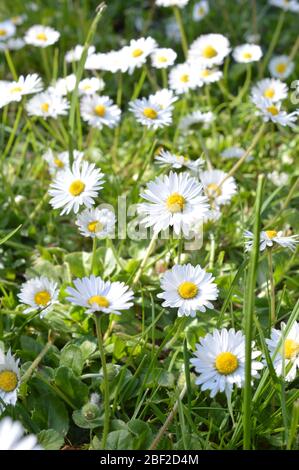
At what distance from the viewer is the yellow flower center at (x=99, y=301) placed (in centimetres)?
139

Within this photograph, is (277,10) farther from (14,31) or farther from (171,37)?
(14,31)

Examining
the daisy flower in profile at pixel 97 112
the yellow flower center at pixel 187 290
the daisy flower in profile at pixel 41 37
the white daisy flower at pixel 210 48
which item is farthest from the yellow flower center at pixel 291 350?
the daisy flower in profile at pixel 41 37

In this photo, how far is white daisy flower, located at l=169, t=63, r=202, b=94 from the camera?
87.3 inches

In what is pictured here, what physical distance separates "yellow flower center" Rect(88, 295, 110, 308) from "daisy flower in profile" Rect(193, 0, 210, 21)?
76.9 inches

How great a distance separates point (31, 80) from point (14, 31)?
37.6 inches

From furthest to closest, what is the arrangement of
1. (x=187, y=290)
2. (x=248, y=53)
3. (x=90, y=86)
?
(x=248, y=53)
(x=90, y=86)
(x=187, y=290)

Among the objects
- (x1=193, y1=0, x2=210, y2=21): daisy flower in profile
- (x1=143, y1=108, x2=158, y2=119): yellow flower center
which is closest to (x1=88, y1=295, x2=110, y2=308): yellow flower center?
(x1=143, y1=108, x2=158, y2=119): yellow flower center

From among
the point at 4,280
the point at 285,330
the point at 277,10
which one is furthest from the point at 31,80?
the point at 277,10

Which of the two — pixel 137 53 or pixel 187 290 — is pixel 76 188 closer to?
pixel 187 290

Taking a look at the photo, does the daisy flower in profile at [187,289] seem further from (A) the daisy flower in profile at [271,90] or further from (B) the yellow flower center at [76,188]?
(A) the daisy flower in profile at [271,90]

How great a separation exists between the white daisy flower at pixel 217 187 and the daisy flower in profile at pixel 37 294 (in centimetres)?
53

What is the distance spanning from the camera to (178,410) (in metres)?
1.37

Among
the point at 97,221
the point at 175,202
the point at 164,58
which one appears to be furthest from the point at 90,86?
the point at 175,202

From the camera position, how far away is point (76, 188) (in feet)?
5.41
